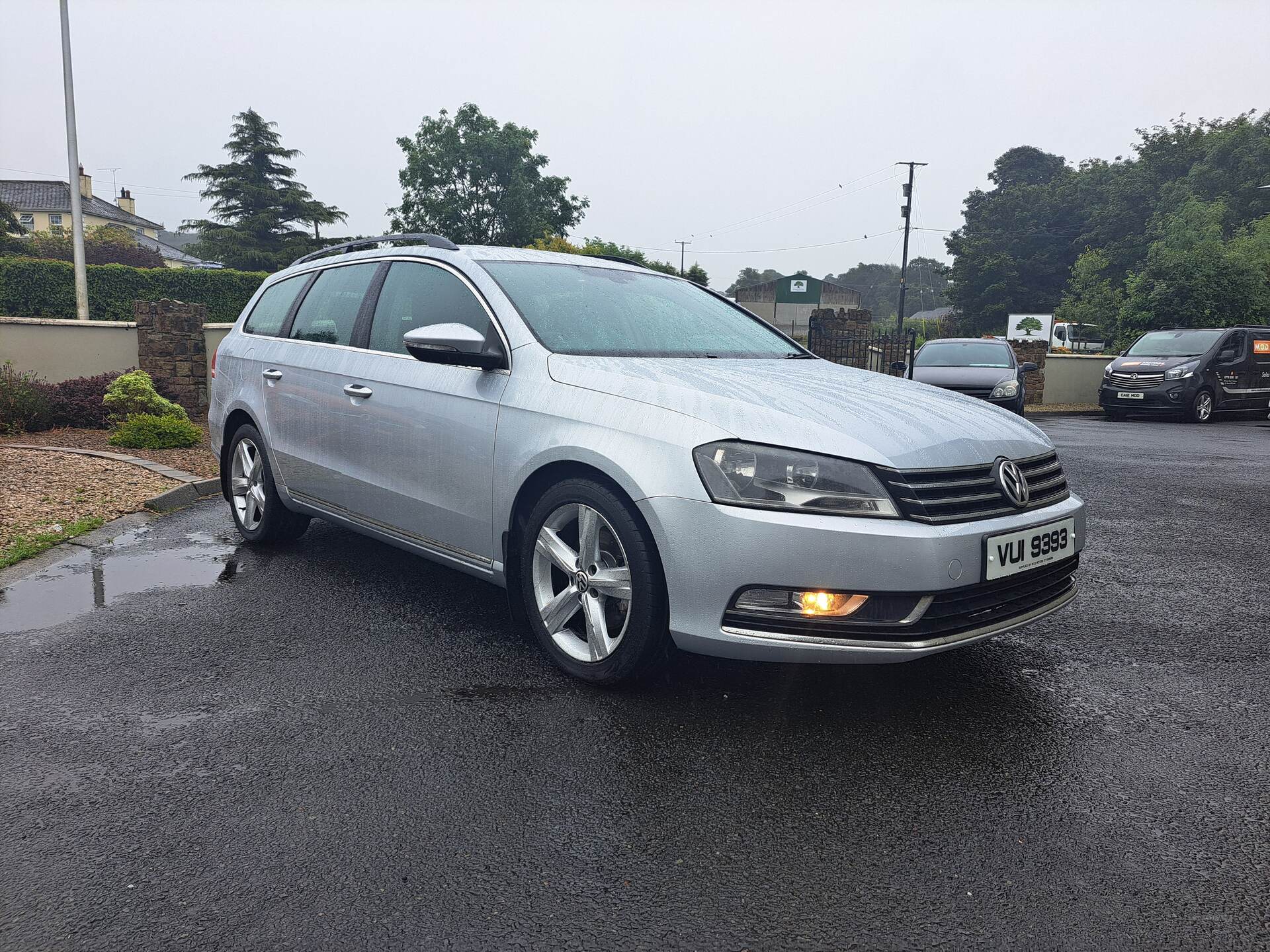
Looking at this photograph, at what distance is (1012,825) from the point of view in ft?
8.57

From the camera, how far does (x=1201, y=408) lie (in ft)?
58.6

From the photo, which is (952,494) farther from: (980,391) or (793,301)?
(793,301)

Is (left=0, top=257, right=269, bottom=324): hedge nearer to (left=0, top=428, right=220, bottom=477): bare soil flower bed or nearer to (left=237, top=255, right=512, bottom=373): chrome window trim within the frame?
(left=0, top=428, right=220, bottom=477): bare soil flower bed

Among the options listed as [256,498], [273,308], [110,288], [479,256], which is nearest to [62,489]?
[256,498]

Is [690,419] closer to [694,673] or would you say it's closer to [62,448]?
[694,673]

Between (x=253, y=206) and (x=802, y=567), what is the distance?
180 ft

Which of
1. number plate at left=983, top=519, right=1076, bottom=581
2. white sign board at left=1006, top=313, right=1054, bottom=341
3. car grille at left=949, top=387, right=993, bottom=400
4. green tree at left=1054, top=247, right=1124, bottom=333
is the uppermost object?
green tree at left=1054, top=247, right=1124, bottom=333

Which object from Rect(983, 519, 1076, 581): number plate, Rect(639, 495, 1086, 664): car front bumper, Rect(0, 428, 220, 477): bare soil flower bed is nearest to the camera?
Rect(639, 495, 1086, 664): car front bumper

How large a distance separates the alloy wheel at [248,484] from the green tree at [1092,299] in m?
43.2

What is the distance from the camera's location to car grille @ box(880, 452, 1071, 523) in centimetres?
298

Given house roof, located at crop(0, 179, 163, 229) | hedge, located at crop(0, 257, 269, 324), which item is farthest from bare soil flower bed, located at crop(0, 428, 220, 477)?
house roof, located at crop(0, 179, 163, 229)

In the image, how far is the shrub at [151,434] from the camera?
9.92 m

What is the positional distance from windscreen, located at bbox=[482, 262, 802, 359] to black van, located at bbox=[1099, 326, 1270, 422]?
1590cm

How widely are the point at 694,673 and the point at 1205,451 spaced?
11403 mm
